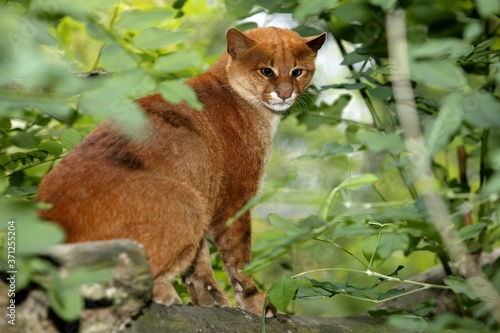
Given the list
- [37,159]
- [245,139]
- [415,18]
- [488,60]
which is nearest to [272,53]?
Result: [245,139]

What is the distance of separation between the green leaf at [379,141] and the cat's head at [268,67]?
85.2 inches

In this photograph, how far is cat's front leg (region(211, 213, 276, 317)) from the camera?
12.7 ft

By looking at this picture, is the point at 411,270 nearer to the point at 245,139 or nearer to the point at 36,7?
the point at 245,139

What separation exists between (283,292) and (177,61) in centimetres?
119

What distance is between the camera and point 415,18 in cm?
451

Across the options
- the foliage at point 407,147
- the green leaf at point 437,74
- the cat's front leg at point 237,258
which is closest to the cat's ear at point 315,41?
the foliage at point 407,147

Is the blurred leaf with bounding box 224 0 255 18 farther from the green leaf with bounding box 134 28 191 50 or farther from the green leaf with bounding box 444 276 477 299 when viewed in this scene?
the green leaf with bounding box 444 276 477 299

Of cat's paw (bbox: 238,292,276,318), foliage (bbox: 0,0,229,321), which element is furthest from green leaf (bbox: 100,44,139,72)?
cat's paw (bbox: 238,292,276,318)

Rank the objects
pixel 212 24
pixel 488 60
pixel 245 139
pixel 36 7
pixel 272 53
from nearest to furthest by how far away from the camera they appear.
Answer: pixel 36 7 < pixel 488 60 < pixel 245 139 < pixel 272 53 < pixel 212 24

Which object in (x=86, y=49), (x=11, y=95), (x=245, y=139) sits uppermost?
(x=11, y=95)

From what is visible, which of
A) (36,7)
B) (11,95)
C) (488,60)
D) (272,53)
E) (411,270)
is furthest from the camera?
(411,270)

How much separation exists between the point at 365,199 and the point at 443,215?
27.0 feet

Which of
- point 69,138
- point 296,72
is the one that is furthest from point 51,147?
point 296,72

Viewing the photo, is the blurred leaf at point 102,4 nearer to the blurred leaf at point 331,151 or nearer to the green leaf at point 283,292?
the blurred leaf at point 331,151
